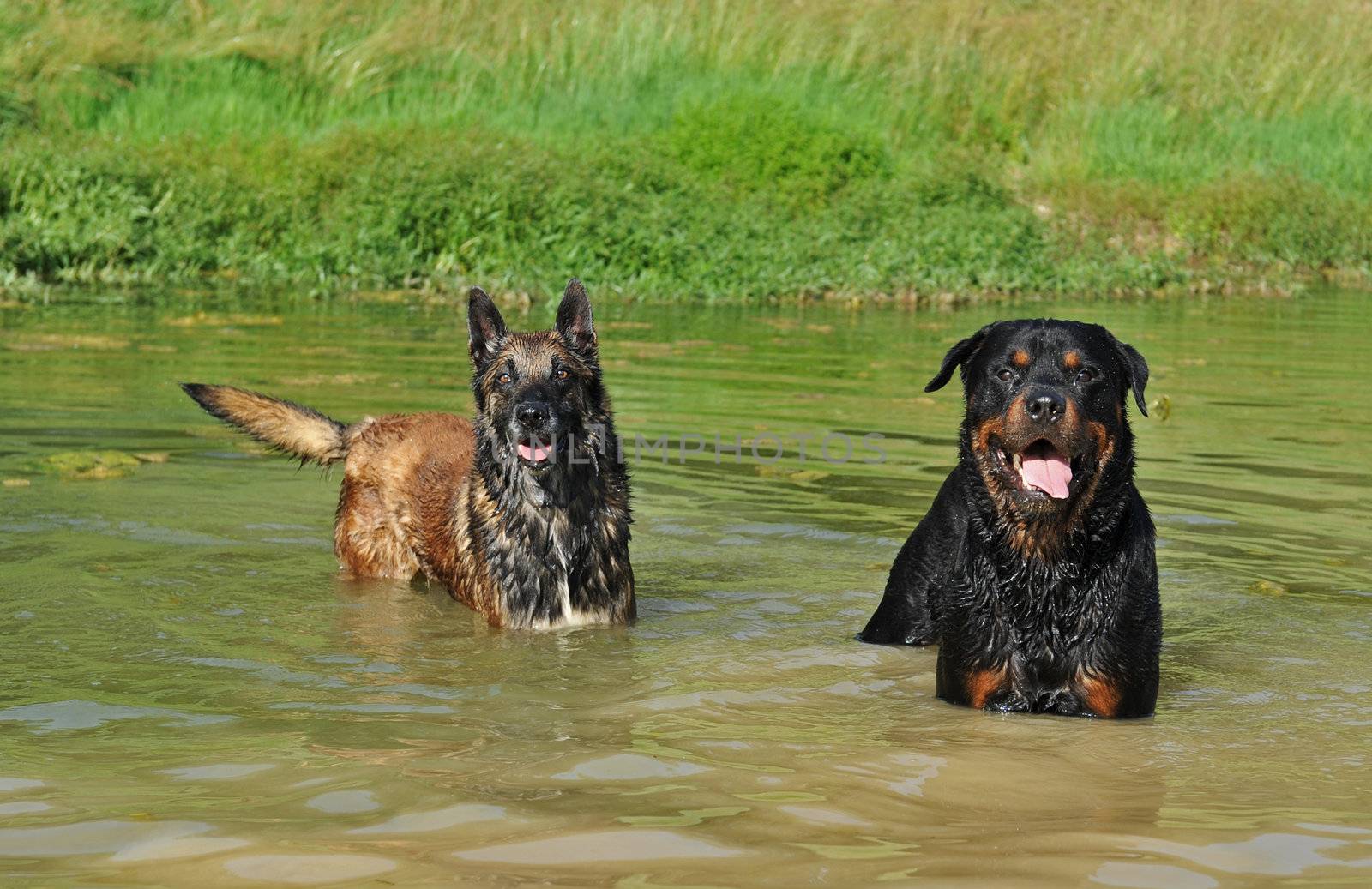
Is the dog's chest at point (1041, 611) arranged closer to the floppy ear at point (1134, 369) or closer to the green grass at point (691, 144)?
the floppy ear at point (1134, 369)

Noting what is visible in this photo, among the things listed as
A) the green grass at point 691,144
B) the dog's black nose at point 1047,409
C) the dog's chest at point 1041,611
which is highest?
the green grass at point 691,144

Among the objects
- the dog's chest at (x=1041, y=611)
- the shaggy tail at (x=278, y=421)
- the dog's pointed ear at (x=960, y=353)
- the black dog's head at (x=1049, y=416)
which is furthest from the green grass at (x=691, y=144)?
the dog's chest at (x=1041, y=611)

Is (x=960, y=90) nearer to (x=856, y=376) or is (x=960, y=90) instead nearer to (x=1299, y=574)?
(x=856, y=376)

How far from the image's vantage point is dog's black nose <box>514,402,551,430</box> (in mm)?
6723

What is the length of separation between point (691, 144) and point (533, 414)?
13.8 metres

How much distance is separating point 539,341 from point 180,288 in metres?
10.5

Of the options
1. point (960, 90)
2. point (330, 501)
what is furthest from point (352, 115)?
point (330, 501)

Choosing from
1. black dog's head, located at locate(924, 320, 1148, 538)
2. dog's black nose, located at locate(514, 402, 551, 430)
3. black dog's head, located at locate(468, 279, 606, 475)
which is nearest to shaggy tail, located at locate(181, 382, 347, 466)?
black dog's head, located at locate(468, 279, 606, 475)

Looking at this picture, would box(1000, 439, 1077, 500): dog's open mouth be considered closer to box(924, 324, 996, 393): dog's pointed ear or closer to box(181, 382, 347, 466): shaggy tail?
box(924, 324, 996, 393): dog's pointed ear

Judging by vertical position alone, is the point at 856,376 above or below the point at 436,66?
below

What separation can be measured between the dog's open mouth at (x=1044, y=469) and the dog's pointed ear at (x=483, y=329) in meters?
2.47

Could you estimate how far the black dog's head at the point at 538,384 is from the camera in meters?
6.80

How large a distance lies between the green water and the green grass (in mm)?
5271

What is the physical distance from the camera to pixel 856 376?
42.7 feet
